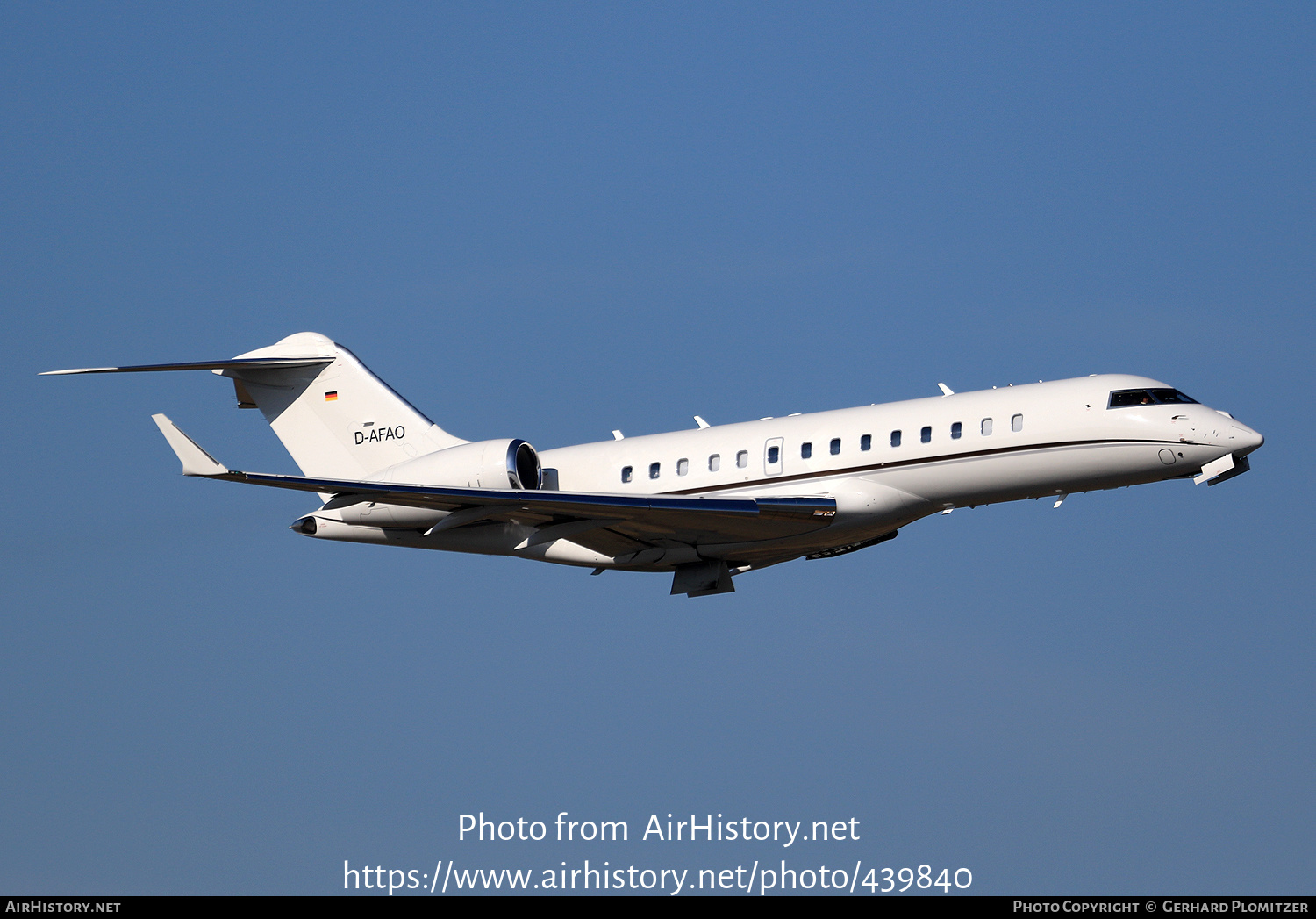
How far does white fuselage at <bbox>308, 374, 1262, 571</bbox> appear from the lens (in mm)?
24266

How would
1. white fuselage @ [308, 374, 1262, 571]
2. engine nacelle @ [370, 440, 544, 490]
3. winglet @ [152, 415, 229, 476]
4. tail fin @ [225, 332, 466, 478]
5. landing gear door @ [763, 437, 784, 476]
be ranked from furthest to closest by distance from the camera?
1. tail fin @ [225, 332, 466, 478]
2. engine nacelle @ [370, 440, 544, 490]
3. landing gear door @ [763, 437, 784, 476]
4. white fuselage @ [308, 374, 1262, 571]
5. winglet @ [152, 415, 229, 476]

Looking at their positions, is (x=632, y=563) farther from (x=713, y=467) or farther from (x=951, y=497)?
(x=951, y=497)

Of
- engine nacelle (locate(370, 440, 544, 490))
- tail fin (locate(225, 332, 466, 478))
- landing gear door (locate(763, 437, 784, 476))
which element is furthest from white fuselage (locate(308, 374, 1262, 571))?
tail fin (locate(225, 332, 466, 478))

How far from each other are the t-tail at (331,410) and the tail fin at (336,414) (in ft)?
0.05

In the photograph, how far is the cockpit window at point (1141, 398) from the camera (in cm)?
2444

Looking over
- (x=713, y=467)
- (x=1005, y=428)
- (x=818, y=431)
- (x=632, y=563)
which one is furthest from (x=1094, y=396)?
(x=632, y=563)

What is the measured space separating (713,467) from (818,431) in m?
1.80

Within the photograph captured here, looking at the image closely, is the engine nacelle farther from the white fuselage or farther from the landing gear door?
the landing gear door

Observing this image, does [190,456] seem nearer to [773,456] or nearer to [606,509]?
[606,509]

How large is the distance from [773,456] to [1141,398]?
18.4 feet

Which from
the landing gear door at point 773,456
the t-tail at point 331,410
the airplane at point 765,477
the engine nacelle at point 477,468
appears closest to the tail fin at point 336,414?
the t-tail at point 331,410

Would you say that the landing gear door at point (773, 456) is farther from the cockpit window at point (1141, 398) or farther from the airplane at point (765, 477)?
the cockpit window at point (1141, 398)

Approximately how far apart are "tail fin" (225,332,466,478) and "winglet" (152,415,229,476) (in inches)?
245

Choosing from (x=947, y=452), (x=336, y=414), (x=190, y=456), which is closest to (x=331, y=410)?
(x=336, y=414)
